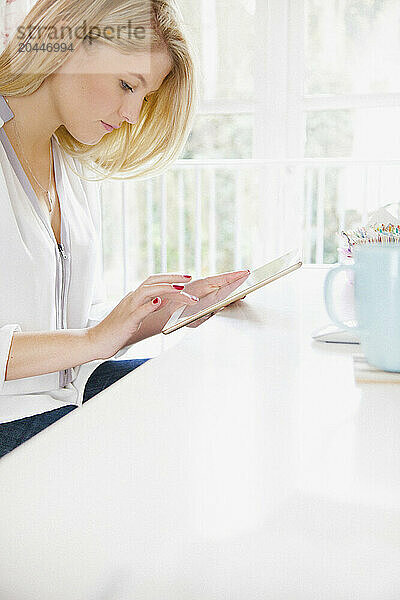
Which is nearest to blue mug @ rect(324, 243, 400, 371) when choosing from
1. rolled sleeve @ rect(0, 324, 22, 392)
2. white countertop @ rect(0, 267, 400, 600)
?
white countertop @ rect(0, 267, 400, 600)

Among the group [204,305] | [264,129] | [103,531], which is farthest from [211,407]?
[264,129]

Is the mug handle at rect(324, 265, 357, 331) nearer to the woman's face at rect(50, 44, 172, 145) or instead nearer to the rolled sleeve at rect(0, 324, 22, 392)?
the rolled sleeve at rect(0, 324, 22, 392)

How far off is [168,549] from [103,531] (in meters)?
0.03

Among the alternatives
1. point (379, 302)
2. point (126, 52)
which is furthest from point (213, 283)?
point (126, 52)

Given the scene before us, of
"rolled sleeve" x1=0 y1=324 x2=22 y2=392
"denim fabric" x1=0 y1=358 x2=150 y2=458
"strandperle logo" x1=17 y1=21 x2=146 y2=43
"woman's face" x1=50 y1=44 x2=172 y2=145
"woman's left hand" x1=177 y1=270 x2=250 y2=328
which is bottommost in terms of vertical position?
"denim fabric" x1=0 y1=358 x2=150 y2=458

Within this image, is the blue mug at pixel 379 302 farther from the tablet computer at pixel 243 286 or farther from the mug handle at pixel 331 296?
the tablet computer at pixel 243 286

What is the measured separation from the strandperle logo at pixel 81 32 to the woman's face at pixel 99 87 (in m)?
0.02

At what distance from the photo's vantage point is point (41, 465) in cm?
38

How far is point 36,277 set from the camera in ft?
3.71

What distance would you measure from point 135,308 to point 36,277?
1.06ft

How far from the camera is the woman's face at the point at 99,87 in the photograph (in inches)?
47.1

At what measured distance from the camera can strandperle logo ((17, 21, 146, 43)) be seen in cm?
115

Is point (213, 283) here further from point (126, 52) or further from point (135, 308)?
point (126, 52)

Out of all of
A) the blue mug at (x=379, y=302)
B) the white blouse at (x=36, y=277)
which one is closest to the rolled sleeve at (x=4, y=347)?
the white blouse at (x=36, y=277)
